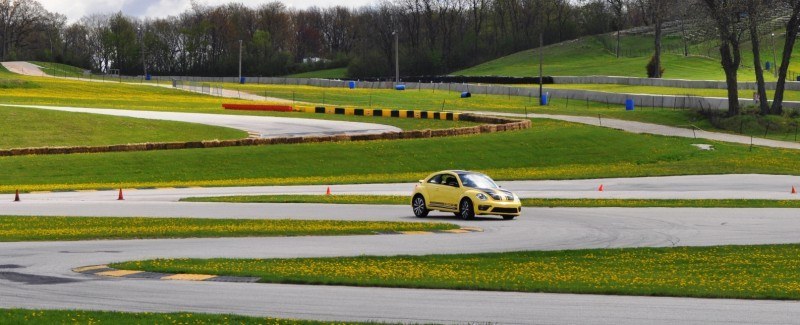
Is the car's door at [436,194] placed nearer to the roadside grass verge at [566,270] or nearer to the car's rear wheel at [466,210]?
the car's rear wheel at [466,210]

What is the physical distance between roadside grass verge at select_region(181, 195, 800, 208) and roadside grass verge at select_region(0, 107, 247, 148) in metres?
23.1

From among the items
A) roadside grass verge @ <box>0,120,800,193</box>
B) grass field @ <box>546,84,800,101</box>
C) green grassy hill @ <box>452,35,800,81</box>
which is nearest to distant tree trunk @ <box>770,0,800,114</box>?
roadside grass verge @ <box>0,120,800,193</box>

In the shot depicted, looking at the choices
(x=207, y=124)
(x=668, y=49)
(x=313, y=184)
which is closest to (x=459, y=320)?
(x=313, y=184)

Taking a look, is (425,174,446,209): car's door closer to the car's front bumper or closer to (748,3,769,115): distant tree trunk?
the car's front bumper

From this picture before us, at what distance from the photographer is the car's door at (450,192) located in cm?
3306

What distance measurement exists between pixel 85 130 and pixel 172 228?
3781cm

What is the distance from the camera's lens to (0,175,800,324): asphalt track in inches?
625

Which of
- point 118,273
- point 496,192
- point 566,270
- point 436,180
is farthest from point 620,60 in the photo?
point 118,273

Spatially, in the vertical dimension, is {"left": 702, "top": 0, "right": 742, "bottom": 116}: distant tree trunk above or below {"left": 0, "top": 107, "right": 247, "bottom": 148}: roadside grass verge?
above

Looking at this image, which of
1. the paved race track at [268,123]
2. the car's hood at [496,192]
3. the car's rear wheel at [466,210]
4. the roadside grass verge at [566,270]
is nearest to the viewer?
the roadside grass verge at [566,270]

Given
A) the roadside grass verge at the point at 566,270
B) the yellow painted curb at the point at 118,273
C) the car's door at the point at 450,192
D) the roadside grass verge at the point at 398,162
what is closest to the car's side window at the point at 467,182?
the car's door at the point at 450,192

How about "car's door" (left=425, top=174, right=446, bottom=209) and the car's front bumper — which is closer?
the car's front bumper

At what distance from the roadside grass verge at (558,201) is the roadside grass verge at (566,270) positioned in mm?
12457

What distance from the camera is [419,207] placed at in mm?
33625
